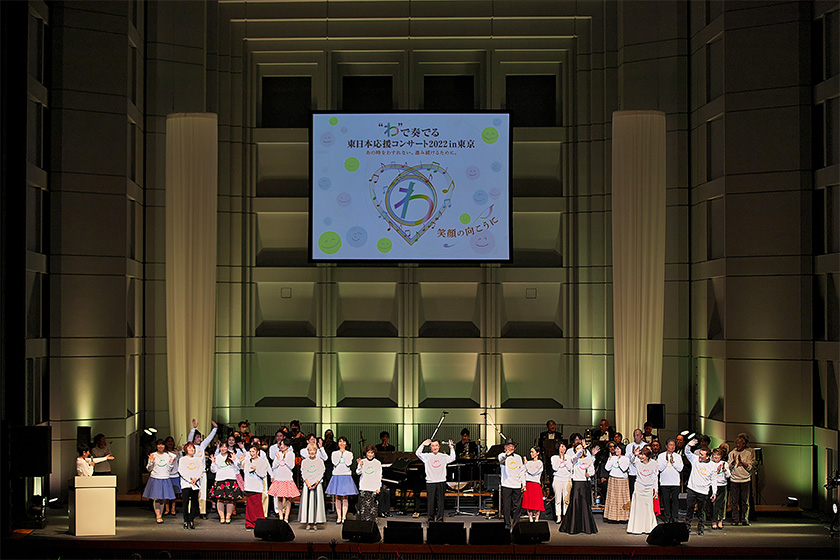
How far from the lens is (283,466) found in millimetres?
14797

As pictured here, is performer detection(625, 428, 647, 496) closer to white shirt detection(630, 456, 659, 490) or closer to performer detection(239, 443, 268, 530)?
white shirt detection(630, 456, 659, 490)

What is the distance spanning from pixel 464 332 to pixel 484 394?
1.58 meters

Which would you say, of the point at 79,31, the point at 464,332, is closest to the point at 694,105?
the point at 464,332

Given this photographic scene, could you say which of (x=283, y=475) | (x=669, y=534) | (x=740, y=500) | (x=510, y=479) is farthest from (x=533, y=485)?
(x=283, y=475)

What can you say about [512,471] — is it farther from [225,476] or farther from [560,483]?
[225,476]

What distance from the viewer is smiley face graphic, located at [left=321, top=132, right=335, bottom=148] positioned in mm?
19156

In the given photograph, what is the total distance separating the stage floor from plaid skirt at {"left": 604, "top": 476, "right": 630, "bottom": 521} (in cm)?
19

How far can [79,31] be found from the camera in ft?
56.3

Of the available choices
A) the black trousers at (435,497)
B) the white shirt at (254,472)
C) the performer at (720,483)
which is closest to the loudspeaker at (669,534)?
the performer at (720,483)

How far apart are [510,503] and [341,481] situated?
302 cm

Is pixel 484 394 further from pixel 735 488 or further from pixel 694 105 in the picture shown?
pixel 694 105

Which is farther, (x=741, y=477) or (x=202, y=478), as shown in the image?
(x=202, y=478)

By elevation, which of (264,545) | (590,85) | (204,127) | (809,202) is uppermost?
(590,85)

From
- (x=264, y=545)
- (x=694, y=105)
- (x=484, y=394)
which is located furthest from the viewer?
(x=484, y=394)
